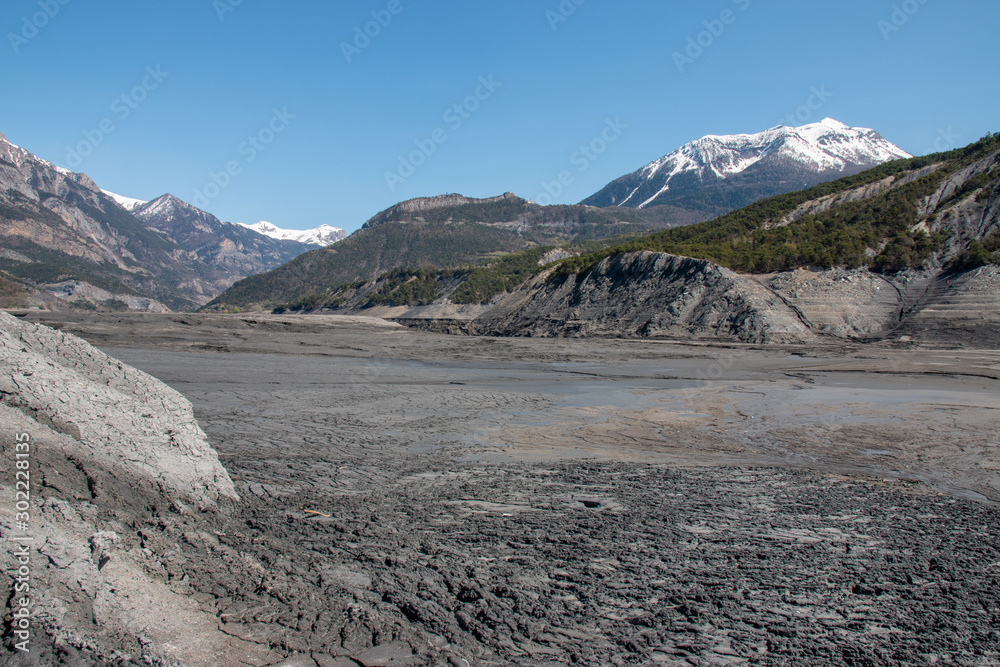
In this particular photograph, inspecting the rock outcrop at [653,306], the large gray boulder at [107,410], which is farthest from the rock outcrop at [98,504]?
the rock outcrop at [653,306]

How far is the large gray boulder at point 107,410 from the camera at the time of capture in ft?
18.0

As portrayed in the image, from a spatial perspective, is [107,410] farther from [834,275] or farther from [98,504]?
[834,275]

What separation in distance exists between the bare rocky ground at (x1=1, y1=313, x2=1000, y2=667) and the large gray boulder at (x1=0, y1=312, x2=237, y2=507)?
1.38 ft

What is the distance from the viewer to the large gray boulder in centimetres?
549

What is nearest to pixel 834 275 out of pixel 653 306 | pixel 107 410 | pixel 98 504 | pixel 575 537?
pixel 653 306

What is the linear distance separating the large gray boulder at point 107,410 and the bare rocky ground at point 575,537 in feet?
1.38

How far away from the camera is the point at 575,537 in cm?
634

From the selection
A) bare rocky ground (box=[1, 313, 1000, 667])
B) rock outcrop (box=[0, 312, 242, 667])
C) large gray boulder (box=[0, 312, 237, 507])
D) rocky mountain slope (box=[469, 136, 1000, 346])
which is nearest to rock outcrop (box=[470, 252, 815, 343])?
rocky mountain slope (box=[469, 136, 1000, 346])

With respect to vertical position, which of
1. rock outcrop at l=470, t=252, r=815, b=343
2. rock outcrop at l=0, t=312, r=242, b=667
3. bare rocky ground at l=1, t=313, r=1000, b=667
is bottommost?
bare rocky ground at l=1, t=313, r=1000, b=667

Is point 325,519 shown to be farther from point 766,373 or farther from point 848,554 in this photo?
point 766,373

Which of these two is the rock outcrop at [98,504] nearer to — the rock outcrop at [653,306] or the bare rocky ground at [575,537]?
the bare rocky ground at [575,537]

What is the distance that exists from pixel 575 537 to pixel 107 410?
5432mm

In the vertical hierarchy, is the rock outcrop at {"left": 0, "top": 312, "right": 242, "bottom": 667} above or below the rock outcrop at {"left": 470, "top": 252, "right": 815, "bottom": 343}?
below

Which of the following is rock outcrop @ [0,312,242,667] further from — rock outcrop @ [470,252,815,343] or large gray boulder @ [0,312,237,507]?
rock outcrop @ [470,252,815,343]
